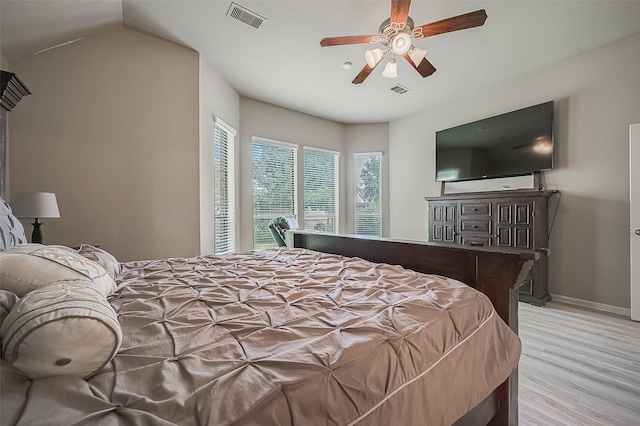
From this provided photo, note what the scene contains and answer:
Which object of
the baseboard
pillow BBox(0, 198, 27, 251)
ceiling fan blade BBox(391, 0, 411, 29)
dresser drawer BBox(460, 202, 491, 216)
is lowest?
the baseboard

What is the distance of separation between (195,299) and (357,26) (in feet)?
9.37

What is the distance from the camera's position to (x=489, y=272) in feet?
4.39

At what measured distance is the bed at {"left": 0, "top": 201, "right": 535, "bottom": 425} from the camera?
54 centimetres

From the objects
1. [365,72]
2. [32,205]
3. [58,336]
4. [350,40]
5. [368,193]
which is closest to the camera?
[58,336]

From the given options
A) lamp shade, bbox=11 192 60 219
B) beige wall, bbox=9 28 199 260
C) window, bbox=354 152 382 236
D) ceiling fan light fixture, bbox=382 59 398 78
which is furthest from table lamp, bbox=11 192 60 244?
window, bbox=354 152 382 236

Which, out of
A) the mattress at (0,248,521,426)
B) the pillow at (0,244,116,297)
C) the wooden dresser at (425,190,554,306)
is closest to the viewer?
the mattress at (0,248,521,426)

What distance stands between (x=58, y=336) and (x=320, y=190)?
4940mm

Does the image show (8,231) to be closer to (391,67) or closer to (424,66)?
(391,67)

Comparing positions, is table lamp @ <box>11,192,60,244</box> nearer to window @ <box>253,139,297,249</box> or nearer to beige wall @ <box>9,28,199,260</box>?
beige wall @ <box>9,28,199,260</box>

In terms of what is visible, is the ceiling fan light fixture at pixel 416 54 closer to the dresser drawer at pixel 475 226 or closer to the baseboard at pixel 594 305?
the dresser drawer at pixel 475 226

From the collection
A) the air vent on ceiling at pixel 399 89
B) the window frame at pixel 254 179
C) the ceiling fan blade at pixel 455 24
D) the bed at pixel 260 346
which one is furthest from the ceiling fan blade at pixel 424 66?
the window frame at pixel 254 179

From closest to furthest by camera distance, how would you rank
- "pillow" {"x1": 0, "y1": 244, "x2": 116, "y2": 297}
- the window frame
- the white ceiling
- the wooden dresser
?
1. "pillow" {"x1": 0, "y1": 244, "x2": 116, "y2": 297}
2. the white ceiling
3. the wooden dresser
4. the window frame

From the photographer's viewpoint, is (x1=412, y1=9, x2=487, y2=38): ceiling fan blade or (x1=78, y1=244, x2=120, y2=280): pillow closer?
(x1=78, y1=244, x2=120, y2=280): pillow

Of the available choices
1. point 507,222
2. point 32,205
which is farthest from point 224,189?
point 507,222
